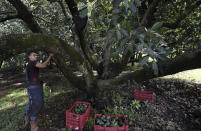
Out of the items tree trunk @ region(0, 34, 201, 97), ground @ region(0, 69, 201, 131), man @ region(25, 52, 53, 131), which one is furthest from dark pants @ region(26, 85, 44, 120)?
tree trunk @ region(0, 34, 201, 97)

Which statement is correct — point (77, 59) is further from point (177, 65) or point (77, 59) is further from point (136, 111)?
point (136, 111)

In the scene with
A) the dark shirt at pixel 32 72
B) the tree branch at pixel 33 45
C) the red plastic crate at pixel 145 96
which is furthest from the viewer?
the red plastic crate at pixel 145 96

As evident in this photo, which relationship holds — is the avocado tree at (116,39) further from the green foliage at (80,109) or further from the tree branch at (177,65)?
the green foliage at (80,109)

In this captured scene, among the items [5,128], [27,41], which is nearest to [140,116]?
[27,41]

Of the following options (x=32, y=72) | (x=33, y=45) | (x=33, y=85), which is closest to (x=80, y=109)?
(x=33, y=85)

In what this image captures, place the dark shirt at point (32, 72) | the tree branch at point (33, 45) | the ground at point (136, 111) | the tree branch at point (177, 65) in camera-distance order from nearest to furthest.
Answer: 1. the tree branch at point (33, 45)
2. the tree branch at point (177, 65)
3. the dark shirt at point (32, 72)
4. the ground at point (136, 111)

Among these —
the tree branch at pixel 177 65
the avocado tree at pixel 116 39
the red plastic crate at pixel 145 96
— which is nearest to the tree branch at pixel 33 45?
the avocado tree at pixel 116 39

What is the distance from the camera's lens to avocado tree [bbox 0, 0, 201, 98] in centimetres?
122

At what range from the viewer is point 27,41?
1617mm

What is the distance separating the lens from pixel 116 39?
1.37m

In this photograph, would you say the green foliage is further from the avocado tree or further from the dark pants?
the dark pants

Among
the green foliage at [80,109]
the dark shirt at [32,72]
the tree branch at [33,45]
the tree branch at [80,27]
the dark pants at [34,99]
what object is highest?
the tree branch at [80,27]

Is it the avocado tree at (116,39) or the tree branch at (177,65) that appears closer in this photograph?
the avocado tree at (116,39)

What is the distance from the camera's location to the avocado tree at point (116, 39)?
4.01 feet
